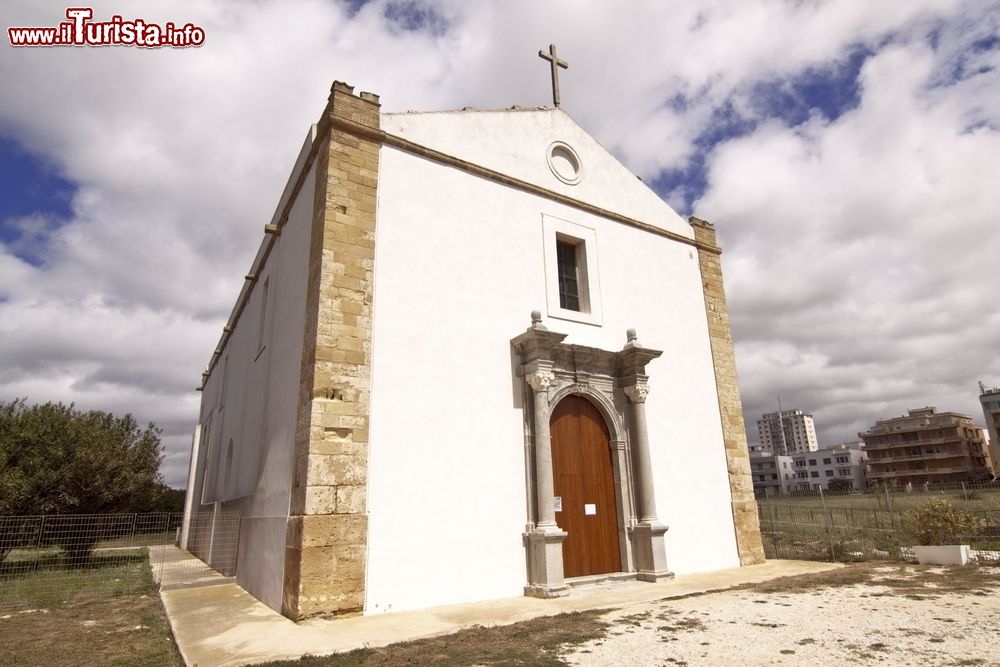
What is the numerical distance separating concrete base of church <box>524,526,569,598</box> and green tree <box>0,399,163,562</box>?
849 centimetres

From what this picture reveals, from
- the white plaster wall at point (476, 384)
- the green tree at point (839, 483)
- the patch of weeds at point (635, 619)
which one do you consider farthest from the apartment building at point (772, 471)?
the patch of weeds at point (635, 619)

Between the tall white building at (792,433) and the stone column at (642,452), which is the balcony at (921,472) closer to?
the stone column at (642,452)

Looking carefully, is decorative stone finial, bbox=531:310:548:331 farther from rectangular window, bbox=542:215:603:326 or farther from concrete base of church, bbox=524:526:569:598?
concrete base of church, bbox=524:526:569:598

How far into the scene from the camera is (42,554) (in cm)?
1034

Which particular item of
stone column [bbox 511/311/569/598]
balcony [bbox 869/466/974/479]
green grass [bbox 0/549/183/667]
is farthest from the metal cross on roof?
balcony [bbox 869/466/974/479]

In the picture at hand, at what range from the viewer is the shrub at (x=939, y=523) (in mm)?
9156

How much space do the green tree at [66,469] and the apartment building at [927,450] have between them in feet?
215

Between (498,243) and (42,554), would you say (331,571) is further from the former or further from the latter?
(42,554)

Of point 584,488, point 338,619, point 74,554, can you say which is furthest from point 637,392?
point 74,554

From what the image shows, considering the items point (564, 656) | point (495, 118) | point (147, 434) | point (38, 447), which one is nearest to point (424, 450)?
point (564, 656)

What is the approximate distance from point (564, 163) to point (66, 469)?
13277 mm

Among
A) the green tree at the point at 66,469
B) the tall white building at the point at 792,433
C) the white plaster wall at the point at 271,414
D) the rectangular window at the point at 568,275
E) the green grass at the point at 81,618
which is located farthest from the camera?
the tall white building at the point at 792,433

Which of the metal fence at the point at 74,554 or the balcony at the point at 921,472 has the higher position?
the balcony at the point at 921,472

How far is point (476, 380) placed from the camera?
813 cm
